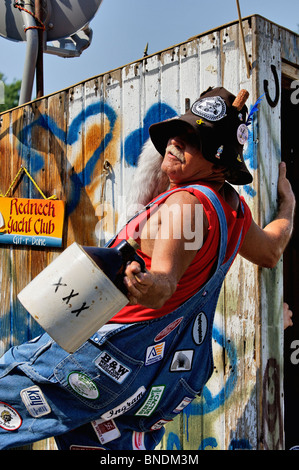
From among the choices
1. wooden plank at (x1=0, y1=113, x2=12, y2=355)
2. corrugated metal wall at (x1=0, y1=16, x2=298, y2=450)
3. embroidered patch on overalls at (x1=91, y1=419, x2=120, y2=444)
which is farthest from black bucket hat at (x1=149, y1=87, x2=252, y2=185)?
wooden plank at (x1=0, y1=113, x2=12, y2=355)

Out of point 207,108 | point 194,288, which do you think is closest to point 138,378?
point 194,288

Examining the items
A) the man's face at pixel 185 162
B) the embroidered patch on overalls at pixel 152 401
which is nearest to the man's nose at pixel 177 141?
the man's face at pixel 185 162

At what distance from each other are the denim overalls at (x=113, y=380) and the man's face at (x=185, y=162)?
11 cm

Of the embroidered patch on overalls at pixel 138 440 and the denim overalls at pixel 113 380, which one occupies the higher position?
the denim overalls at pixel 113 380

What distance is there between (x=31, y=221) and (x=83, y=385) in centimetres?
203

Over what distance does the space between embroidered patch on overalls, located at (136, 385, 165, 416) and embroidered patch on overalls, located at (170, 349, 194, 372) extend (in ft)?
0.28

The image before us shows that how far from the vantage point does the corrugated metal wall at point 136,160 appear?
8.57 ft

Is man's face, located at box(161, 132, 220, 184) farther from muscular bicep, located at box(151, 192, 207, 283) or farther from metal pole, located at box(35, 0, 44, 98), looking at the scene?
metal pole, located at box(35, 0, 44, 98)

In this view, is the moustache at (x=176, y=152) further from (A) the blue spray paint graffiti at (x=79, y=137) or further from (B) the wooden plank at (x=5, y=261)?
(B) the wooden plank at (x=5, y=261)

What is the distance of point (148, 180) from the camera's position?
7.56 ft

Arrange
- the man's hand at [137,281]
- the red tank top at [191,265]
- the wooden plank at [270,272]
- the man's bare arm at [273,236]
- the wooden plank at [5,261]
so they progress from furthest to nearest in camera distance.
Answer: the wooden plank at [5,261] < the wooden plank at [270,272] < the man's bare arm at [273,236] < the red tank top at [191,265] < the man's hand at [137,281]

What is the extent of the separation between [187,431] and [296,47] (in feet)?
6.53

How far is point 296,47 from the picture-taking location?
2922mm

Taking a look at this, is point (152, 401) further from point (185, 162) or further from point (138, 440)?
point (185, 162)
